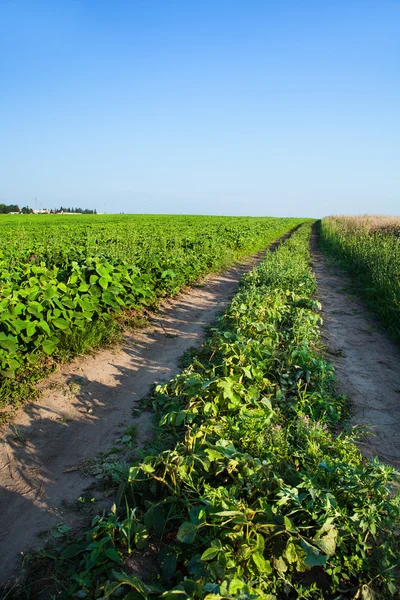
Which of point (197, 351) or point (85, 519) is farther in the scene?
point (197, 351)

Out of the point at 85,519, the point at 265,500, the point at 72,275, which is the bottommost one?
the point at 85,519

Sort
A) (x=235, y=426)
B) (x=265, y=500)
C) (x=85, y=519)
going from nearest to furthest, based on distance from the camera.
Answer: (x=265, y=500) → (x=85, y=519) → (x=235, y=426)

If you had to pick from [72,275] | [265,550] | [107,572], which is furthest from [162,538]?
[72,275]

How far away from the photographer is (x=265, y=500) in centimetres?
246

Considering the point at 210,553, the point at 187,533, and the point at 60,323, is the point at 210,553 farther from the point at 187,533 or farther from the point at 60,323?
the point at 60,323

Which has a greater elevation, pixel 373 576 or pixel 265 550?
pixel 265 550

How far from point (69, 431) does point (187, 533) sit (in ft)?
6.98

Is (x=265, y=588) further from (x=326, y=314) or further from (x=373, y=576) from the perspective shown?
(x=326, y=314)

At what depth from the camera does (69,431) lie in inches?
155

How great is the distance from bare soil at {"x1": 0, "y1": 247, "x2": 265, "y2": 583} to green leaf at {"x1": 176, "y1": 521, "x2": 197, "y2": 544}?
0.92 meters

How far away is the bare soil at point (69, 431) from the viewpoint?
279 centimetres

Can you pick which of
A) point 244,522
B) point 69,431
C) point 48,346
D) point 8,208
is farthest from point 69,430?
point 8,208

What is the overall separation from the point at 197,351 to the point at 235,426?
2744 mm

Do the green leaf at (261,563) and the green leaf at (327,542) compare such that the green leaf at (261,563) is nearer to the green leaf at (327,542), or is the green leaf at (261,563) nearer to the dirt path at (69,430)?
the green leaf at (327,542)
